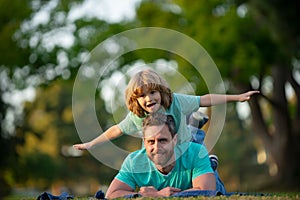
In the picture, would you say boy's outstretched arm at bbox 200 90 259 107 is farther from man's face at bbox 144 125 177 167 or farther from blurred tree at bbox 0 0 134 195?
blurred tree at bbox 0 0 134 195

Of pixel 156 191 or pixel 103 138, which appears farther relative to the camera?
pixel 103 138

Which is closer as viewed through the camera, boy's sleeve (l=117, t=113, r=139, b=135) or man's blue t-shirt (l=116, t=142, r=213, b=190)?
man's blue t-shirt (l=116, t=142, r=213, b=190)

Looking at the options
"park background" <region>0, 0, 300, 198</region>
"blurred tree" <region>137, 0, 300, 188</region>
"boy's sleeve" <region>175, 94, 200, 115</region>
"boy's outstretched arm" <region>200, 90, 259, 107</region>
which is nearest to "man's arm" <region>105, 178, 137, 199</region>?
"boy's sleeve" <region>175, 94, 200, 115</region>

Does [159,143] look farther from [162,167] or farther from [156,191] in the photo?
[156,191]

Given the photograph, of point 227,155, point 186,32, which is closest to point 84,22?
point 186,32

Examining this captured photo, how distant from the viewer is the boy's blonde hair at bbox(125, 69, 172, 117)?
5.15 metres

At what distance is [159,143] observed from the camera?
195 inches

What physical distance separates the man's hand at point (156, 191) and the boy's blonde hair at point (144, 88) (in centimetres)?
61

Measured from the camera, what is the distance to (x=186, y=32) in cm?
2336

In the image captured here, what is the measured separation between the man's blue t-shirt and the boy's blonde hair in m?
0.36

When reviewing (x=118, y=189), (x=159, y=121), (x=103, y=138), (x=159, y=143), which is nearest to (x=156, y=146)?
(x=159, y=143)

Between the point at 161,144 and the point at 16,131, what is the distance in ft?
92.5

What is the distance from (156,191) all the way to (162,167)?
0.66 feet

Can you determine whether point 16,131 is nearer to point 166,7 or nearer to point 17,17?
point 17,17
